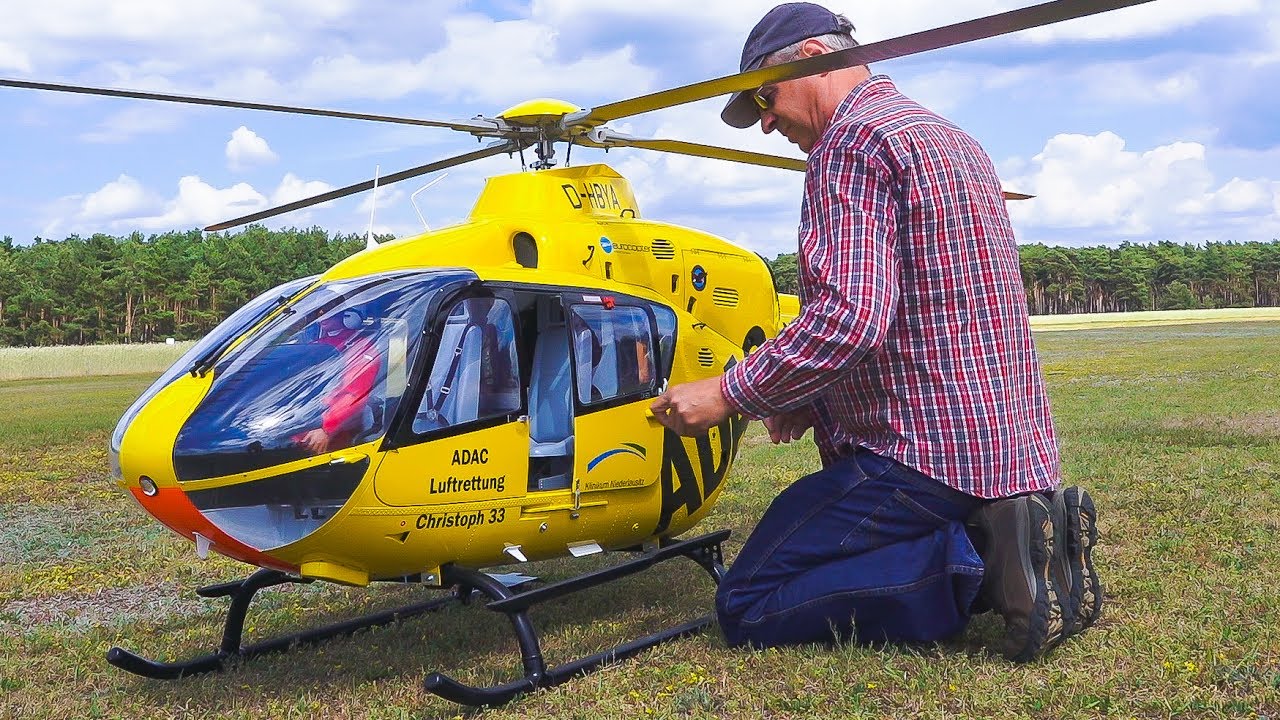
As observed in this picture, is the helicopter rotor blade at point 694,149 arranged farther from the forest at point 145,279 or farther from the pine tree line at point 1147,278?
the pine tree line at point 1147,278

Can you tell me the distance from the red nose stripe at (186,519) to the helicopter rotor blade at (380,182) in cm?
250

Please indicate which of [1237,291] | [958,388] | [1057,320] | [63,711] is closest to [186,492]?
[63,711]

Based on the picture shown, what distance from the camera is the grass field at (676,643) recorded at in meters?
4.26

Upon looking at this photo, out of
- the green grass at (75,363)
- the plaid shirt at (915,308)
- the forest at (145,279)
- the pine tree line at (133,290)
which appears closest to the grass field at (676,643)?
the plaid shirt at (915,308)

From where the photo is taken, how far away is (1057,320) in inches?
3135

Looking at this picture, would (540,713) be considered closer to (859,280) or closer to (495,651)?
(495,651)

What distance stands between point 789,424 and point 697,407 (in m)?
0.80

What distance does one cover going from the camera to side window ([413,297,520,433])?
4539 millimetres

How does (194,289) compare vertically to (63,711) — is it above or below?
above

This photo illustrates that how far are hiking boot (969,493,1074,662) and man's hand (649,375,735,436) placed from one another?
1099 millimetres

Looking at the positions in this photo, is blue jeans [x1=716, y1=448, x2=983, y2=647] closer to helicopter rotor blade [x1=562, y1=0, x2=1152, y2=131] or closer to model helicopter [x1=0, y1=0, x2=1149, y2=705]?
model helicopter [x1=0, y1=0, x2=1149, y2=705]

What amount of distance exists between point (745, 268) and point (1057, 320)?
78961 mm

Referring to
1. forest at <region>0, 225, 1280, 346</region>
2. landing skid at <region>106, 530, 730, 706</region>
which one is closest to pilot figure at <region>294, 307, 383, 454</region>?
landing skid at <region>106, 530, 730, 706</region>

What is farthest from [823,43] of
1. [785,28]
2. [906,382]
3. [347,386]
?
[347,386]
